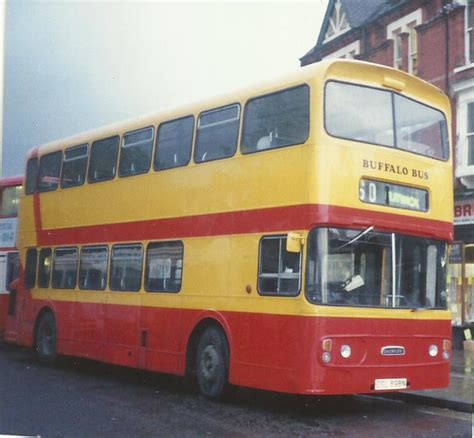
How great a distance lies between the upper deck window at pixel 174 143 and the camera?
11.2 meters

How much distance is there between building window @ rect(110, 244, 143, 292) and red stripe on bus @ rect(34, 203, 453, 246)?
17cm

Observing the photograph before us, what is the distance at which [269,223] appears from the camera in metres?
9.52

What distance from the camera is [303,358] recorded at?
879 cm

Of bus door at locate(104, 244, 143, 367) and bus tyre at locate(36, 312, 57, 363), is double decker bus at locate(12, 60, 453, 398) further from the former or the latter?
bus tyre at locate(36, 312, 57, 363)

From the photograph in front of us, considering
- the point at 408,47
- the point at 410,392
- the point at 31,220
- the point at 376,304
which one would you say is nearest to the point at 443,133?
the point at 376,304

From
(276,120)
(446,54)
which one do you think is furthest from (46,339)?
(446,54)

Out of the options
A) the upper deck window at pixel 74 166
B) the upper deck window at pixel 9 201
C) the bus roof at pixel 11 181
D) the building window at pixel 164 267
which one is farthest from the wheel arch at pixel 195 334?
the bus roof at pixel 11 181

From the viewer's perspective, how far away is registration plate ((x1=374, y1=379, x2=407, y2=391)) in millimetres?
9055

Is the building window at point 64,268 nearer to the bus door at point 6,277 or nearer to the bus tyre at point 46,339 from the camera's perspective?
the bus tyre at point 46,339

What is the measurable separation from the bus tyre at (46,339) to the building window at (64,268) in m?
0.70

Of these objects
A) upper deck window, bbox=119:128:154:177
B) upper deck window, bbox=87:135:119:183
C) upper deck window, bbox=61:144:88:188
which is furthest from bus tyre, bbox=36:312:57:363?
upper deck window, bbox=119:128:154:177

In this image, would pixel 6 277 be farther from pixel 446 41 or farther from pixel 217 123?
pixel 446 41

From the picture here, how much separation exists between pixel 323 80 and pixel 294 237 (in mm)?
1852

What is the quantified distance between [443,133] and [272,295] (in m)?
3.35
